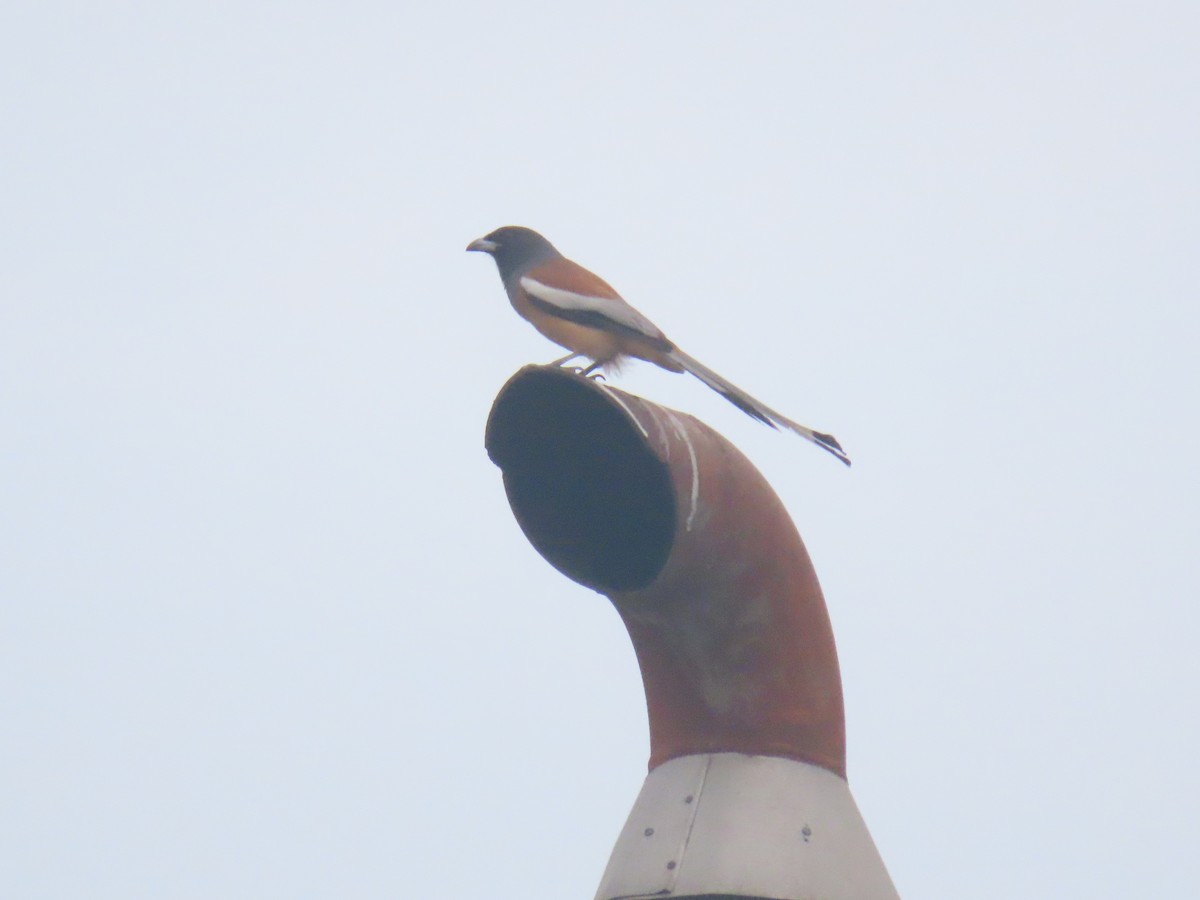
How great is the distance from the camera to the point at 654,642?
3420 mm

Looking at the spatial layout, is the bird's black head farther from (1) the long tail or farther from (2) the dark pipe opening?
(2) the dark pipe opening

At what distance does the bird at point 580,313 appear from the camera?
17.3 ft

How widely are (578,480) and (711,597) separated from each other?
61 cm

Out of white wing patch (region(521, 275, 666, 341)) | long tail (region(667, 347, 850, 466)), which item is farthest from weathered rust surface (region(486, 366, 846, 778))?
white wing patch (region(521, 275, 666, 341))

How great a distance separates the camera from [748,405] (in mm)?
4402

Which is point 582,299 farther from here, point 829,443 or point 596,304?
point 829,443

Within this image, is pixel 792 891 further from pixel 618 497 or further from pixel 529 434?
pixel 529 434

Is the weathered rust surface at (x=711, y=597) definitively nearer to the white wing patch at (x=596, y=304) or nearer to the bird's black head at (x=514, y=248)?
the white wing patch at (x=596, y=304)

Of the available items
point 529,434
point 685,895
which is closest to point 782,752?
point 685,895

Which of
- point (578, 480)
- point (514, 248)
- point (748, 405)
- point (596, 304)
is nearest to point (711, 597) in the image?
point (578, 480)

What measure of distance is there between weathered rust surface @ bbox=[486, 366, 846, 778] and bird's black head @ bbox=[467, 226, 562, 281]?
323 centimetres

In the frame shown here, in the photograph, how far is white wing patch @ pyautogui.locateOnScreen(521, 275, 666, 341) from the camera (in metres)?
5.41

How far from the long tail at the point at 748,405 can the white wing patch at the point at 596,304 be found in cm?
21

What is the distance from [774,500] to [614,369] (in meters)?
2.47
